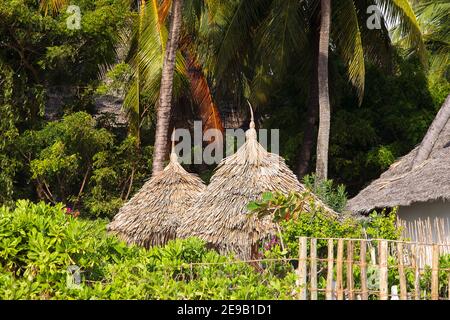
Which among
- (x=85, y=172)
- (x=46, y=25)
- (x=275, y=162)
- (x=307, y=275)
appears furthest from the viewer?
(x=85, y=172)

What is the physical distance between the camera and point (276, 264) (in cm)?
881

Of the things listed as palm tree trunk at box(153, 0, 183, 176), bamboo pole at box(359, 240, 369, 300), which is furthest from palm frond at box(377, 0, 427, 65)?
bamboo pole at box(359, 240, 369, 300)

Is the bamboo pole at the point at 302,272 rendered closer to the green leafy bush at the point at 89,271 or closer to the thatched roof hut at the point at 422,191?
the green leafy bush at the point at 89,271

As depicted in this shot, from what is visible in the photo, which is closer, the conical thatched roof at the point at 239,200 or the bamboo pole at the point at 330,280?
the bamboo pole at the point at 330,280

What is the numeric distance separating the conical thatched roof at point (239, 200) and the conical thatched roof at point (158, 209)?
1.36m

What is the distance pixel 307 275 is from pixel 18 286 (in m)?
2.65

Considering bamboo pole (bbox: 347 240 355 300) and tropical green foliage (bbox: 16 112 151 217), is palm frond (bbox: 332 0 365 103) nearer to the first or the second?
tropical green foliage (bbox: 16 112 151 217)

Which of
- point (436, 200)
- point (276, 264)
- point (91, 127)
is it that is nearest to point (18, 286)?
point (276, 264)

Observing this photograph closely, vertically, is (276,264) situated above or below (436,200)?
below

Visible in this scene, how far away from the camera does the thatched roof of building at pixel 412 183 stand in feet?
41.6

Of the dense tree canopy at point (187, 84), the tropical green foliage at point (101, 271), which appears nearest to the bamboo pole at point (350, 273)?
the tropical green foliage at point (101, 271)

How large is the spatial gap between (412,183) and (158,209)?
3.90 meters

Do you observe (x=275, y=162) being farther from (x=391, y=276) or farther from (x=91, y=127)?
(x=91, y=127)

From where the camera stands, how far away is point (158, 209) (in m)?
14.2
